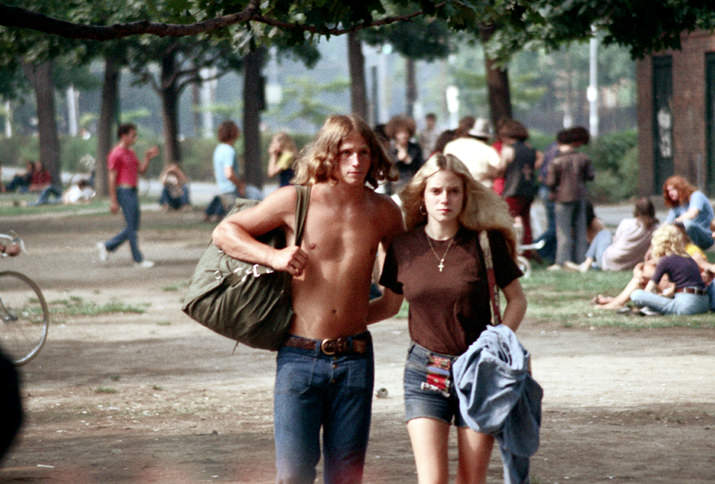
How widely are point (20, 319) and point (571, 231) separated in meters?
8.22

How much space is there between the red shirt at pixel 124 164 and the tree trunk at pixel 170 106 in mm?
17150

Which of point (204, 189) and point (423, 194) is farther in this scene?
point (204, 189)

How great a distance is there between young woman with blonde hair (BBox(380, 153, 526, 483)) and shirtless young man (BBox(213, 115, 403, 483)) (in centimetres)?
19

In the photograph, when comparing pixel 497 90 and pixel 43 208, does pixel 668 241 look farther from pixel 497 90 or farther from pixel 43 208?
pixel 43 208

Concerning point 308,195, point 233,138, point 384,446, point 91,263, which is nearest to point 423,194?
point 308,195

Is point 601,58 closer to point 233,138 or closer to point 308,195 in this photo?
point 233,138

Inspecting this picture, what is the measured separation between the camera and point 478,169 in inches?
489

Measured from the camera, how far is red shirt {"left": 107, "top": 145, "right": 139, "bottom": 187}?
51.4ft

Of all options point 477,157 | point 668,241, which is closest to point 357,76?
point 477,157

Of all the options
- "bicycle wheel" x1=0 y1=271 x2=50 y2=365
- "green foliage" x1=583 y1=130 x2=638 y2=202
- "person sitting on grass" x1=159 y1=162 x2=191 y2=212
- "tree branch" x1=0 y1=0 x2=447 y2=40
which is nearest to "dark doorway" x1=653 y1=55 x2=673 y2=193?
"green foliage" x1=583 y1=130 x2=638 y2=202

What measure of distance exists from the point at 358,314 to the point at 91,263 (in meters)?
15.3

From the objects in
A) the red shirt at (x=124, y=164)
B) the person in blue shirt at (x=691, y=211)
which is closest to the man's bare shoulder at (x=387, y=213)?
the person in blue shirt at (x=691, y=211)

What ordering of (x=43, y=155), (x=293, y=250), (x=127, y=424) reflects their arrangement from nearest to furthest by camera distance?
(x=293, y=250), (x=127, y=424), (x=43, y=155)

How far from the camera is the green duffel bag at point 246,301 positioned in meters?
4.07
